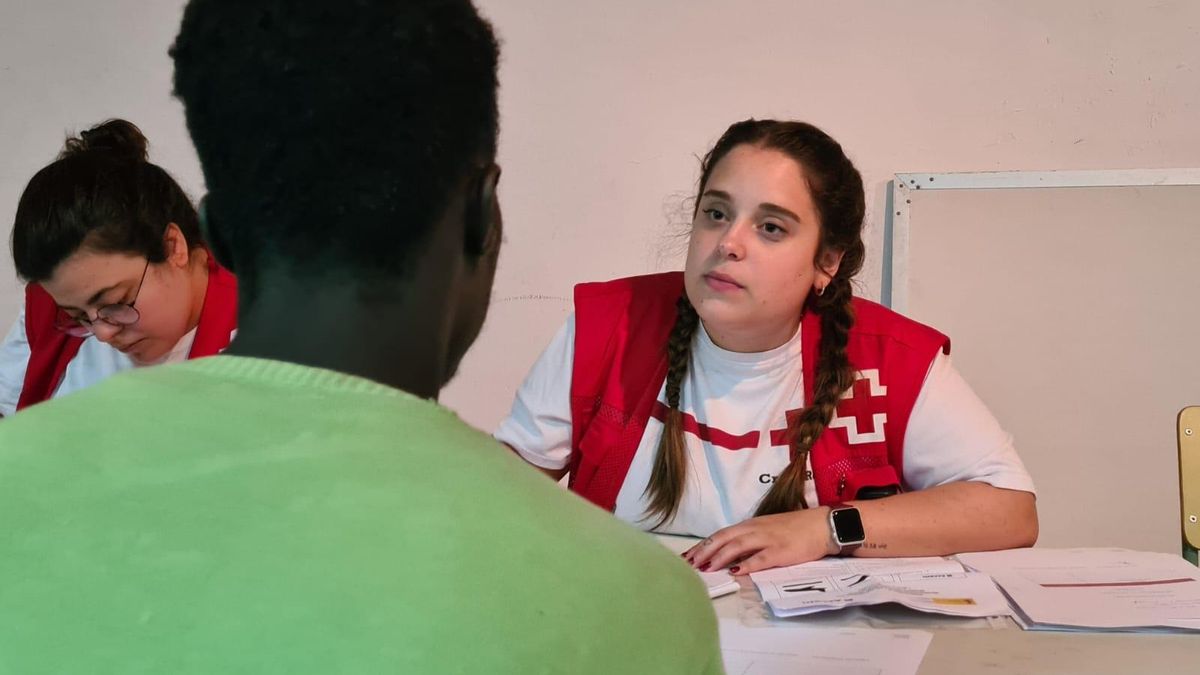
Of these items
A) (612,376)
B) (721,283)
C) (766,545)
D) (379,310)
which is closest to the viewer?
(379,310)

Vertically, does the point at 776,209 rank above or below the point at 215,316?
above

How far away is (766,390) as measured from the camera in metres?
1.51

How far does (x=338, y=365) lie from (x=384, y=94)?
15cm

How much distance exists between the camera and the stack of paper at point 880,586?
3.38 ft

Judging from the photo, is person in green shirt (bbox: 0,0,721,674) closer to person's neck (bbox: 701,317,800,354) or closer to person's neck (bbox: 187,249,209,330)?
person's neck (bbox: 701,317,800,354)

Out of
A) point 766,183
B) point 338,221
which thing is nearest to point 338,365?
point 338,221

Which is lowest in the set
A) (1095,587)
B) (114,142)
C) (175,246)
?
(1095,587)

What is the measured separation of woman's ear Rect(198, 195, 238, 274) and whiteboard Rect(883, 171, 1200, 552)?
77.2 inches

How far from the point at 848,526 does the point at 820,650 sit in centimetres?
35

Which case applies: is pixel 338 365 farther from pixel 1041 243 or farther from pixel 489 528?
pixel 1041 243

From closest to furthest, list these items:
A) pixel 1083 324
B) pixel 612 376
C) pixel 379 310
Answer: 1. pixel 379 310
2. pixel 612 376
3. pixel 1083 324

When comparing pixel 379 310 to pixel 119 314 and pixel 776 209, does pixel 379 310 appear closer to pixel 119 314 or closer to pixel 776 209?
pixel 776 209

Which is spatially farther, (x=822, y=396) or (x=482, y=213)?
(x=822, y=396)

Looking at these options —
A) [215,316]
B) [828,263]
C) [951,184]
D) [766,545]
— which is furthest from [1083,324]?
[215,316]
